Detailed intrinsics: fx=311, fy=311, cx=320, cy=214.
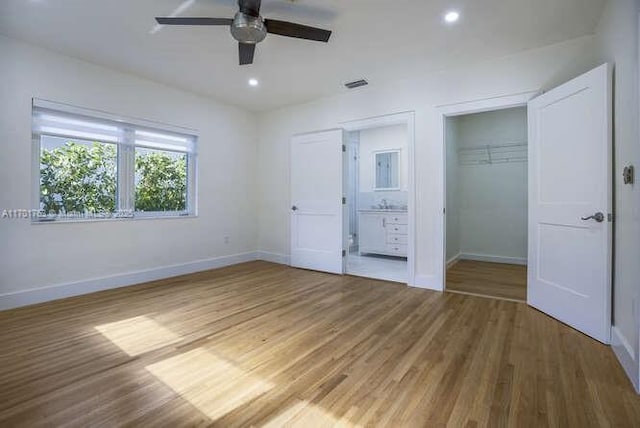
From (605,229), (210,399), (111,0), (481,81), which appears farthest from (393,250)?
(111,0)

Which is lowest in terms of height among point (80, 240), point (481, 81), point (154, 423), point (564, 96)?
point (154, 423)

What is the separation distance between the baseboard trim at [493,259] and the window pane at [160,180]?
5046mm

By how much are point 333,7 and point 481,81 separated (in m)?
1.98

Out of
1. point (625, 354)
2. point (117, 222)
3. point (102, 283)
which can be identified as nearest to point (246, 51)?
point (117, 222)

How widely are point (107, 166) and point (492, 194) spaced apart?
6.05 m

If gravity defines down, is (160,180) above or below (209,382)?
above

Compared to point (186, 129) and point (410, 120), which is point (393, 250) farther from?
point (186, 129)

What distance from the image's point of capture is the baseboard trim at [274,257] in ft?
17.4

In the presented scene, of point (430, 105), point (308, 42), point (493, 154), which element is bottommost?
point (493, 154)

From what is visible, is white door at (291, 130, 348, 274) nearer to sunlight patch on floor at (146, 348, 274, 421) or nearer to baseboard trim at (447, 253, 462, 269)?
baseboard trim at (447, 253, 462, 269)

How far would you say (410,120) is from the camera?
3.96 m

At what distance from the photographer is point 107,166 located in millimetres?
3828

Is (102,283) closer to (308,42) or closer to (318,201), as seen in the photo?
(318,201)

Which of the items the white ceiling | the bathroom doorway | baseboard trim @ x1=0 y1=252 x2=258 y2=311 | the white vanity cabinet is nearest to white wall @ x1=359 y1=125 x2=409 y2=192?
the bathroom doorway
